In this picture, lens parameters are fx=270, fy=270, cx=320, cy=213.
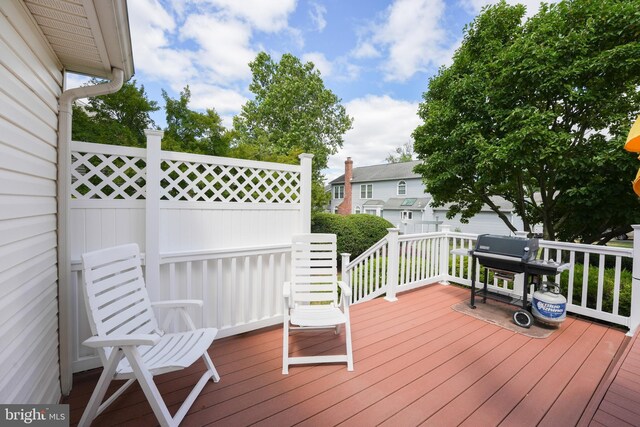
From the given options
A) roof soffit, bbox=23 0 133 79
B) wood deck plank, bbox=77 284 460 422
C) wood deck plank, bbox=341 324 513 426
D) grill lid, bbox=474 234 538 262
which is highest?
roof soffit, bbox=23 0 133 79

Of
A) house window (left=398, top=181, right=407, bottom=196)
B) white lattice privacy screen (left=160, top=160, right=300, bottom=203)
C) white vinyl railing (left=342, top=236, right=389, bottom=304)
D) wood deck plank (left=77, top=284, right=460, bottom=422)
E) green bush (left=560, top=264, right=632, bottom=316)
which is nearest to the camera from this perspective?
wood deck plank (left=77, top=284, right=460, bottom=422)

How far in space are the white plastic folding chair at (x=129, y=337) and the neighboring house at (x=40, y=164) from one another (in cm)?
28

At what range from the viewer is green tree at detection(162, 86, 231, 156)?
25.0 ft

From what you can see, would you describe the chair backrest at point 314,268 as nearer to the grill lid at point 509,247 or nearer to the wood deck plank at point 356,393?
the wood deck plank at point 356,393

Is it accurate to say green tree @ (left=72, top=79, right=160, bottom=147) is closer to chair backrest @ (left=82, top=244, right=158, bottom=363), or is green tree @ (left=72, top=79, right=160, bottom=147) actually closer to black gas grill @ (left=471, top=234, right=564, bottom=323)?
chair backrest @ (left=82, top=244, right=158, bottom=363)

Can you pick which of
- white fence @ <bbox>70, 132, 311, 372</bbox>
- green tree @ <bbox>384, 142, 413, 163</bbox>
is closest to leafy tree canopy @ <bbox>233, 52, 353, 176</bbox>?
white fence @ <bbox>70, 132, 311, 372</bbox>

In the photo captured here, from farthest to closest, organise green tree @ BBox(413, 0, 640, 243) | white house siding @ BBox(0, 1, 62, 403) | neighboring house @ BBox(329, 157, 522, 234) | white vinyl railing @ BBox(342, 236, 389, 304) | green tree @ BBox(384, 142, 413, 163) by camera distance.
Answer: green tree @ BBox(384, 142, 413, 163) → neighboring house @ BBox(329, 157, 522, 234) → green tree @ BBox(413, 0, 640, 243) → white vinyl railing @ BBox(342, 236, 389, 304) → white house siding @ BBox(0, 1, 62, 403)

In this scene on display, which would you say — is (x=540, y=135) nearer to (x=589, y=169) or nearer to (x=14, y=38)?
(x=589, y=169)

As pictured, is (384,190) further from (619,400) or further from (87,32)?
(87,32)

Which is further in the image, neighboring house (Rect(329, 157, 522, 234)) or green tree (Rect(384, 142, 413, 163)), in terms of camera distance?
green tree (Rect(384, 142, 413, 163))

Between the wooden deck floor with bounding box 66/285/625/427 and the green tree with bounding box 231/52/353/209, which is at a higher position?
the green tree with bounding box 231/52/353/209

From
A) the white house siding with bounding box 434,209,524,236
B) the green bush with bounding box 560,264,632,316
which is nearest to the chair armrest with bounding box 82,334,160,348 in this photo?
the green bush with bounding box 560,264,632,316

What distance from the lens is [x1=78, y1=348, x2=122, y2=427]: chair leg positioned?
5.28 ft
